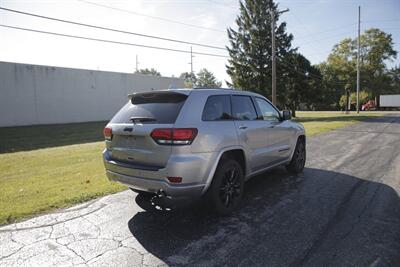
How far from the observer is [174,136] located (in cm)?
360

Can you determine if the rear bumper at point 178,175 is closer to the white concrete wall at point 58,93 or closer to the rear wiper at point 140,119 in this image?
the rear wiper at point 140,119

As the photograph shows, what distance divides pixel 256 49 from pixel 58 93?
19.6m

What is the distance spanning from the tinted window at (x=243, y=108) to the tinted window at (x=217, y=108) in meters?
0.15

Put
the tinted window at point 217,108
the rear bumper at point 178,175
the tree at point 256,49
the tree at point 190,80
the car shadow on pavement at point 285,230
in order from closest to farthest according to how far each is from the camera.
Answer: the car shadow on pavement at point 285,230 < the rear bumper at point 178,175 < the tinted window at point 217,108 < the tree at point 256,49 < the tree at point 190,80

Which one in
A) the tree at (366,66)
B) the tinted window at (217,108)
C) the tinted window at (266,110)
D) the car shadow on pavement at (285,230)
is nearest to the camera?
the car shadow on pavement at (285,230)

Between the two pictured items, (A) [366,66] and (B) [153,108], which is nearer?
(B) [153,108]

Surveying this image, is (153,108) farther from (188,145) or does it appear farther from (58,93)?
(58,93)

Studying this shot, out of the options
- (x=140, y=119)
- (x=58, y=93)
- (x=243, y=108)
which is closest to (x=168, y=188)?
(x=140, y=119)

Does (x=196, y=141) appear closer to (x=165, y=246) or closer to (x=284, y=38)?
(x=165, y=246)

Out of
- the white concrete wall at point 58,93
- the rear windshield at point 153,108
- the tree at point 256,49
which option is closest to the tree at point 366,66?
the tree at point 256,49

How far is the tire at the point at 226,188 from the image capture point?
13.5 feet

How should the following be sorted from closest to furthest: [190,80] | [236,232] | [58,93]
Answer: [236,232]
[58,93]
[190,80]

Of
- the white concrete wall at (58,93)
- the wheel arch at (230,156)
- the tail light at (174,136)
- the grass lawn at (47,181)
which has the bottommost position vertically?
the grass lawn at (47,181)

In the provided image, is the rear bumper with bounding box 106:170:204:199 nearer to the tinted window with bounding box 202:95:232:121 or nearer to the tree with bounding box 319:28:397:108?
the tinted window with bounding box 202:95:232:121
